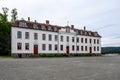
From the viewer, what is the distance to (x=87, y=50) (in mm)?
65875

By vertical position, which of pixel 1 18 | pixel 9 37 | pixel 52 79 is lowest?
pixel 52 79

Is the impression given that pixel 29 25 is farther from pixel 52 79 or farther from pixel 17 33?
pixel 52 79

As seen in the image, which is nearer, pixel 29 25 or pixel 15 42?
pixel 15 42

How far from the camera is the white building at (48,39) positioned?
48.8 metres

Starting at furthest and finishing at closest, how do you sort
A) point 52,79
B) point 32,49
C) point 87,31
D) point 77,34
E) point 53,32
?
1. point 87,31
2. point 77,34
3. point 53,32
4. point 32,49
5. point 52,79

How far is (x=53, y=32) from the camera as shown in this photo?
183 ft

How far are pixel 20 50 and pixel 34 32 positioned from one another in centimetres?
539

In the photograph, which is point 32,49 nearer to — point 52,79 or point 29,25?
point 29,25

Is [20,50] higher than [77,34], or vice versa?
[77,34]

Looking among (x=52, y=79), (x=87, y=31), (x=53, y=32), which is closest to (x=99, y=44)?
(x=87, y=31)

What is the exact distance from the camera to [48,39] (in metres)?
54.7

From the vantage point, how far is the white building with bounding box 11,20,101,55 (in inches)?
1923

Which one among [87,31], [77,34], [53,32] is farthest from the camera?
[87,31]

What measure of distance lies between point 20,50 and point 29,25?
19.8ft
